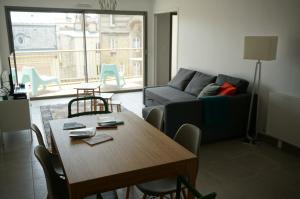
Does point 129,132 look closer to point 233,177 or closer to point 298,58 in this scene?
point 233,177

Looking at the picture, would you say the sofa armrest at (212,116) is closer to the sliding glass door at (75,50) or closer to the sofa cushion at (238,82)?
the sofa cushion at (238,82)

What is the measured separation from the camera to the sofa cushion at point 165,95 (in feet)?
15.4

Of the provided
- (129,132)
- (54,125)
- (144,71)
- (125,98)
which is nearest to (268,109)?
(129,132)

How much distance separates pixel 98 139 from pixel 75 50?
18.1ft

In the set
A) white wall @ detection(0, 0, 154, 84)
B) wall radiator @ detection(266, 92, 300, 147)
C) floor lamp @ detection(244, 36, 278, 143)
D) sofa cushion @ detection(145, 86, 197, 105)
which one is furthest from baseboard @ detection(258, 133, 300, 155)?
white wall @ detection(0, 0, 154, 84)

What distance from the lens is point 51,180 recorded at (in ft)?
5.73

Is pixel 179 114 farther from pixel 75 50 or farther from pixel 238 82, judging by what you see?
pixel 75 50

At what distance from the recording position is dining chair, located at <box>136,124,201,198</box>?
1.92 metres

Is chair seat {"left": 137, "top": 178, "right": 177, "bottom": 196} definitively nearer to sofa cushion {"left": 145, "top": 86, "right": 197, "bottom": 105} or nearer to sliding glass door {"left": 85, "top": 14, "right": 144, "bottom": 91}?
sofa cushion {"left": 145, "top": 86, "right": 197, "bottom": 105}

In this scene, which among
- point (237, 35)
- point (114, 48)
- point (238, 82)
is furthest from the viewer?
point (114, 48)

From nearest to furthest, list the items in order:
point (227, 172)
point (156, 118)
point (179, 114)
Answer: point (156, 118) < point (227, 172) < point (179, 114)

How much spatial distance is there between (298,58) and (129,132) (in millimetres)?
2553

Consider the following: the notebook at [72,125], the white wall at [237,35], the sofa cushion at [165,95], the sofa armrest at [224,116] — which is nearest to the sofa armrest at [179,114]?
the sofa armrest at [224,116]

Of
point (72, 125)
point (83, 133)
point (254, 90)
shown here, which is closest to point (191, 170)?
point (83, 133)
